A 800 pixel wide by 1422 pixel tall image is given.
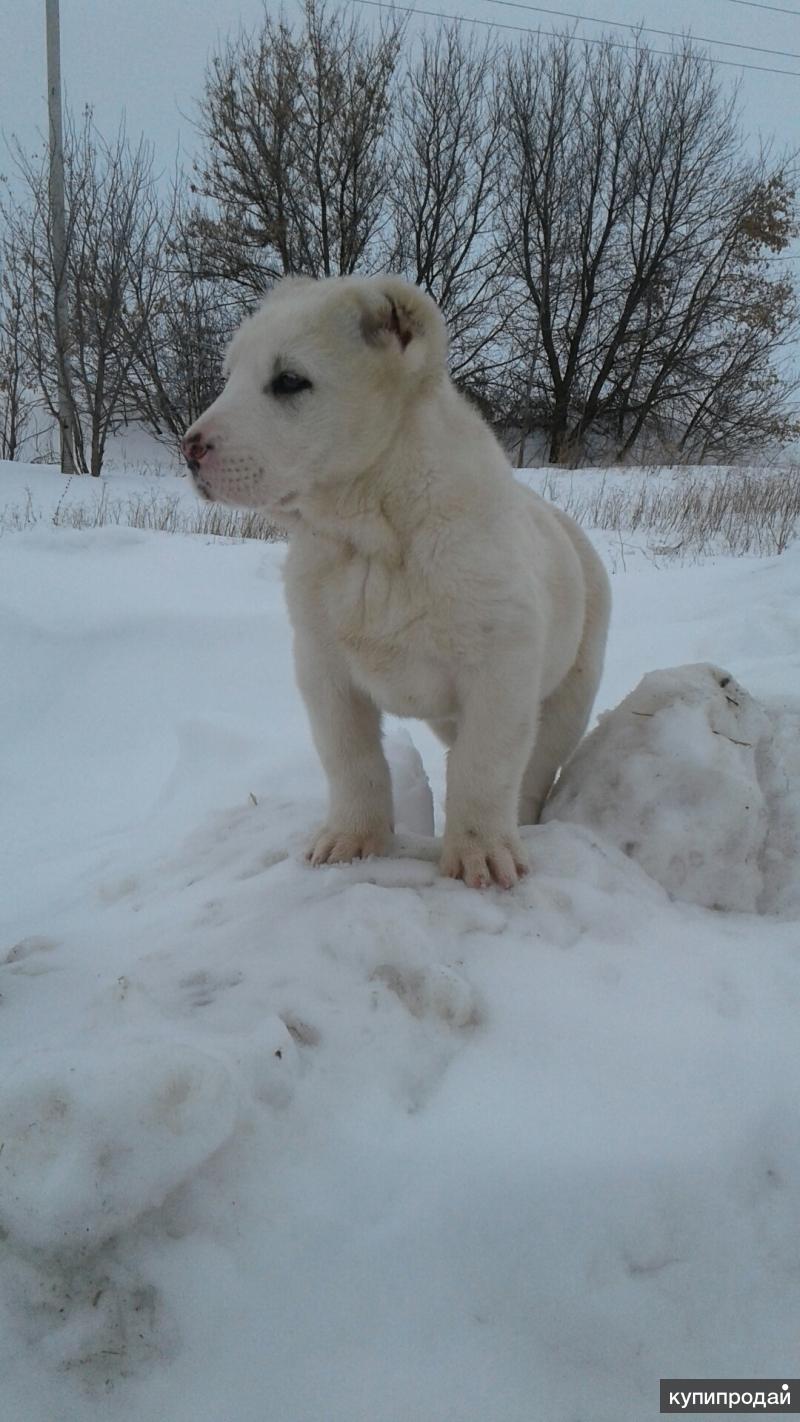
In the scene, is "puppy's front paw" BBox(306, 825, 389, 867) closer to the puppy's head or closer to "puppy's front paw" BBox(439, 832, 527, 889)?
"puppy's front paw" BBox(439, 832, 527, 889)

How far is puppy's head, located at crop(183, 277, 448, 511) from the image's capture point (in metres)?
1.95

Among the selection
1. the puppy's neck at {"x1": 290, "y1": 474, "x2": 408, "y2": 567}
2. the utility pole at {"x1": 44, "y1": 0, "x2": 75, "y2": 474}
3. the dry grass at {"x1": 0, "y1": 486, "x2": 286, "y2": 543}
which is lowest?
the dry grass at {"x1": 0, "y1": 486, "x2": 286, "y2": 543}

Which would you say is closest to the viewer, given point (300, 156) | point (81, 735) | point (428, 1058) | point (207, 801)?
point (428, 1058)

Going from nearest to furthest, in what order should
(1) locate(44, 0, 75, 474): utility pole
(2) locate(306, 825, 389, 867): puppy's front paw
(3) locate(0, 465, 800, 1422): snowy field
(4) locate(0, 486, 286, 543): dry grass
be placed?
(3) locate(0, 465, 800, 1422): snowy field → (2) locate(306, 825, 389, 867): puppy's front paw → (4) locate(0, 486, 286, 543): dry grass → (1) locate(44, 0, 75, 474): utility pole

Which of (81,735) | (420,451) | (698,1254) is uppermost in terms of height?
(420,451)

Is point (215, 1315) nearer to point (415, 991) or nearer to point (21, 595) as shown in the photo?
point (415, 991)

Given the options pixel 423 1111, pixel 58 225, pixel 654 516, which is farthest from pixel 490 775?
pixel 58 225

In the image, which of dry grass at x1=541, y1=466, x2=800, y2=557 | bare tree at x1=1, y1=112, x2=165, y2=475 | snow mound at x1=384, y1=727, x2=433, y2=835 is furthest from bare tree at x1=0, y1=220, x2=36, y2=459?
snow mound at x1=384, y1=727, x2=433, y2=835

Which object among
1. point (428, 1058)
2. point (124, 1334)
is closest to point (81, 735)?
point (428, 1058)

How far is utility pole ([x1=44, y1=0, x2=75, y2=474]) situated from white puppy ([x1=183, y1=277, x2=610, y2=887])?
14.6 metres

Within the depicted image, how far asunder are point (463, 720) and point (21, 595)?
3543 mm

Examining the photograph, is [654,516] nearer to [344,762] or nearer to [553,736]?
[553,736]

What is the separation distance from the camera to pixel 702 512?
9578 mm

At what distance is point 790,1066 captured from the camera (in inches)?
55.4
